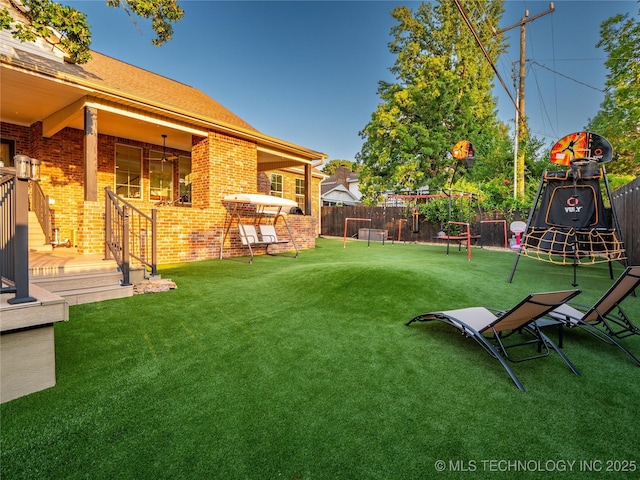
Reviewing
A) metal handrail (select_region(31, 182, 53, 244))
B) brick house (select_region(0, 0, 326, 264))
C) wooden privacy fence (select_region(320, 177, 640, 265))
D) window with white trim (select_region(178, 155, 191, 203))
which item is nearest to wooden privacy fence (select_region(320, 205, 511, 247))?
wooden privacy fence (select_region(320, 177, 640, 265))

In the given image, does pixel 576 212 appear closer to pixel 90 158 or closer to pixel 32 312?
pixel 32 312

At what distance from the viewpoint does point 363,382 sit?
2568 mm

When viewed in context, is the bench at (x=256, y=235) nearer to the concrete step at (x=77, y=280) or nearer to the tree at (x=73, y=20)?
the concrete step at (x=77, y=280)

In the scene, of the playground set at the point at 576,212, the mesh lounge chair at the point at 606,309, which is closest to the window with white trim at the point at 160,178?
the playground set at the point at 576,212

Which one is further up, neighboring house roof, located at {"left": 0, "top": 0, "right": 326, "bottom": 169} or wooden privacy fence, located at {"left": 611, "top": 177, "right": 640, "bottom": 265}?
neighboring house roof, located at {"left": 0, "top": 0, "right": 326, "bottom": 169}

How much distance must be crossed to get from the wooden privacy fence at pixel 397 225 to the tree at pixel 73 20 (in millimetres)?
8807

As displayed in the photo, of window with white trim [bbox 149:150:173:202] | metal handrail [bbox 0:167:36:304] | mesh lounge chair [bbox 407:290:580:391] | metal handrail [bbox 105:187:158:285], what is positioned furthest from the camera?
window with white trim [bbox 149:150:173:202]

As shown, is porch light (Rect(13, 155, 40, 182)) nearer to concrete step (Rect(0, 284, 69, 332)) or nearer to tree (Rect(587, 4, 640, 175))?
concrete step (Rect(0, 284, 69, 332))

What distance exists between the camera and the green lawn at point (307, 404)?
5.72 feet

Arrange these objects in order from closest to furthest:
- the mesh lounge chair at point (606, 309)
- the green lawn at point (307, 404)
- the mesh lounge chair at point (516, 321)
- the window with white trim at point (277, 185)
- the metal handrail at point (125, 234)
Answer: the green lawn at point (307, 404) → the mesh lounge chair at point (516, 321) → the mesh lounge chair at point (606, 309) → the metal handrail at point (125, 234) → the window with white trim at point (277, 185)

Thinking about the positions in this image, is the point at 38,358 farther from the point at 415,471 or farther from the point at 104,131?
the point at 104,131

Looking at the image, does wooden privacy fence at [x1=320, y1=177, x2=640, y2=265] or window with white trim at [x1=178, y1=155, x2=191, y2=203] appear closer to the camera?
wooden privacy fence at [x1=320, y1=177, x2=640, y2=265]

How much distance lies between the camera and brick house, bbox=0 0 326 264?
22.2 feet

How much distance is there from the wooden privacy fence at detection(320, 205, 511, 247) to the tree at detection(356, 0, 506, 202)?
9.56 ft
